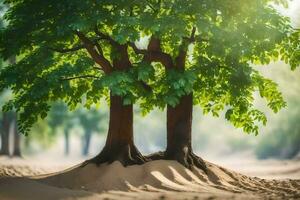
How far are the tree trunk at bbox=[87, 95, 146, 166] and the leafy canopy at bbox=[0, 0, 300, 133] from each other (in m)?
1.44

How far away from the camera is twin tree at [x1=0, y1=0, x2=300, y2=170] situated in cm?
1711

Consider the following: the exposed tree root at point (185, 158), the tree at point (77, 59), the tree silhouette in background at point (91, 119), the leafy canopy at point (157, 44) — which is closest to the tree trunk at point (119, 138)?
the tree at point (77, 59)

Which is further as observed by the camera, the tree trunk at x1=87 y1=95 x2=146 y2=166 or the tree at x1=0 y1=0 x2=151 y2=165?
the tree trunk at x1=87 y1=95 x2=146 y2=166

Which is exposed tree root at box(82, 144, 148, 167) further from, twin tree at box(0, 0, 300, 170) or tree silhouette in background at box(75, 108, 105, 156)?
tree silhouette in background at box(75, 108, 105, 156)

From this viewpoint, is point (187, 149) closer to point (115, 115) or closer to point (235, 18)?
point (115, 115)

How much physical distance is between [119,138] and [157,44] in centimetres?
373

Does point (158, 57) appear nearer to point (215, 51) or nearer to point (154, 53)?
point (154, 53)

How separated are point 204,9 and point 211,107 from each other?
6187mm

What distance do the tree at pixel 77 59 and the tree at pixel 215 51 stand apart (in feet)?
3.29

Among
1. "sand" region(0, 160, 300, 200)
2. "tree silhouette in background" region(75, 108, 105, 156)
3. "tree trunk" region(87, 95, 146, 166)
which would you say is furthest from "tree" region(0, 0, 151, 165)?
"tree silhouette in background" region(75, 108, 105, 156)

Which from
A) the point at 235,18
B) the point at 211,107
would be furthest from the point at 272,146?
the point at 235,18

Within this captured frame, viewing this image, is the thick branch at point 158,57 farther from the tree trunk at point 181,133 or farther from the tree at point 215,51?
the tree trunk at point 181,133

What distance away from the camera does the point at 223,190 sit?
17.3 metres

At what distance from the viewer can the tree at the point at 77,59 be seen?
17016 millimetres
